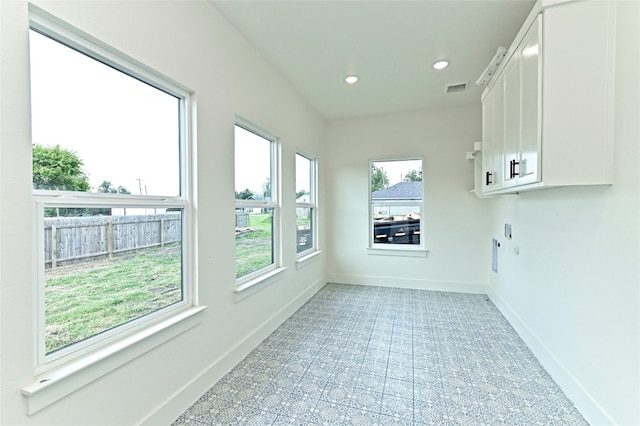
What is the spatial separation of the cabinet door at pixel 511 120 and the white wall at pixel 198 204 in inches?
81.5

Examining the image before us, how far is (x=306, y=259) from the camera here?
3850 millimetres

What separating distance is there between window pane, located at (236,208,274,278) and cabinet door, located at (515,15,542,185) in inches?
85.3

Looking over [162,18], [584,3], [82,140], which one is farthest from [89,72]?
[584,3]

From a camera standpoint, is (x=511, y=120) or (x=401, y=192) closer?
(x=511, y=120)

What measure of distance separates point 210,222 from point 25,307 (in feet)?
3.48

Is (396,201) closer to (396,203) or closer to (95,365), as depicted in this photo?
(396,203)

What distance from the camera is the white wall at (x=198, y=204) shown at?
105 centimetres

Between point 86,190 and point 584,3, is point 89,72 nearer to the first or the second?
point 86,190

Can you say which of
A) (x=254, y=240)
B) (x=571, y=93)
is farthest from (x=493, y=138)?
(x=254, y=240)

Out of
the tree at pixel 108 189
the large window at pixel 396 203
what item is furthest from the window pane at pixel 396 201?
the tree at pixel 108 189

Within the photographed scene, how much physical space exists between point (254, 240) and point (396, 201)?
2582 mm

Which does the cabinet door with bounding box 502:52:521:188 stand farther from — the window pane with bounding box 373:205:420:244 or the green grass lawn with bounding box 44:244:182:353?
the green grass lawn with bounding box 44:244:182:353

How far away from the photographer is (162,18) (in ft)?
5.43

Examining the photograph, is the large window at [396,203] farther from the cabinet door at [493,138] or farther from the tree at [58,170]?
the tree at [58,170]
